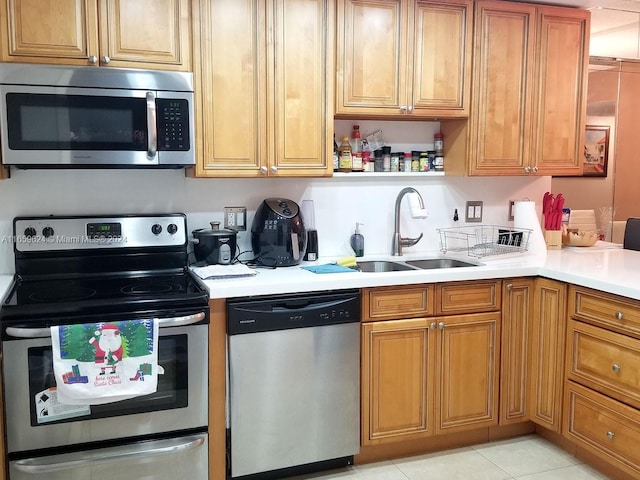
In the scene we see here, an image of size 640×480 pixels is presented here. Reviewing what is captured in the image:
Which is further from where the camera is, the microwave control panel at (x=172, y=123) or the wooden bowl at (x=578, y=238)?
the wooden bowl at (x=578, y=238)

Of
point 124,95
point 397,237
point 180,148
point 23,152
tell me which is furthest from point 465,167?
point 23,152

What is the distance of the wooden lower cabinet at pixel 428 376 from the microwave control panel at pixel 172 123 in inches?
44.6

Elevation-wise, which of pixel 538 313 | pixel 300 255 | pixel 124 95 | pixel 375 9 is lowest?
pixel 538 313

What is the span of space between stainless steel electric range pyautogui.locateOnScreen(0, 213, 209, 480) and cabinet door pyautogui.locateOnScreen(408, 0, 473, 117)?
146 cm

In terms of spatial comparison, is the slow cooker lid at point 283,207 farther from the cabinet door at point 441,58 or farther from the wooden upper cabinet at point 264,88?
the cabinet door at point 441,58

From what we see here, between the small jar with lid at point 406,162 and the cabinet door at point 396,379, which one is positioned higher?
the small jar with lid at point 406,162

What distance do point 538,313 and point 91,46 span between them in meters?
2.34

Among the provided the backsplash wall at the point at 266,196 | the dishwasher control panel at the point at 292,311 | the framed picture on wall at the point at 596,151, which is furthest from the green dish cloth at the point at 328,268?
the framed picture on wall at the point at 596,151

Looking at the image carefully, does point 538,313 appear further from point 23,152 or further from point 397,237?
point 23,152

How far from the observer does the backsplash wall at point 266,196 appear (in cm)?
261

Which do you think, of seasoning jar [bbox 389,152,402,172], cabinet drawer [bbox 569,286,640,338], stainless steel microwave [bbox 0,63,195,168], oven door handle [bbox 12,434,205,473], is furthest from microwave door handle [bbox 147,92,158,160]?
cabinet drawer [bbox 569,286,640,338]

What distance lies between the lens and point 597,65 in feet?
14.4

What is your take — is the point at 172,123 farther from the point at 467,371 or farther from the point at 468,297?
the point at 467,371

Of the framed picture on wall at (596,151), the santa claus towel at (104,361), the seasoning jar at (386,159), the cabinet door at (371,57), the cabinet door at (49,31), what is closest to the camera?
the santa claus towel at (104,361)
